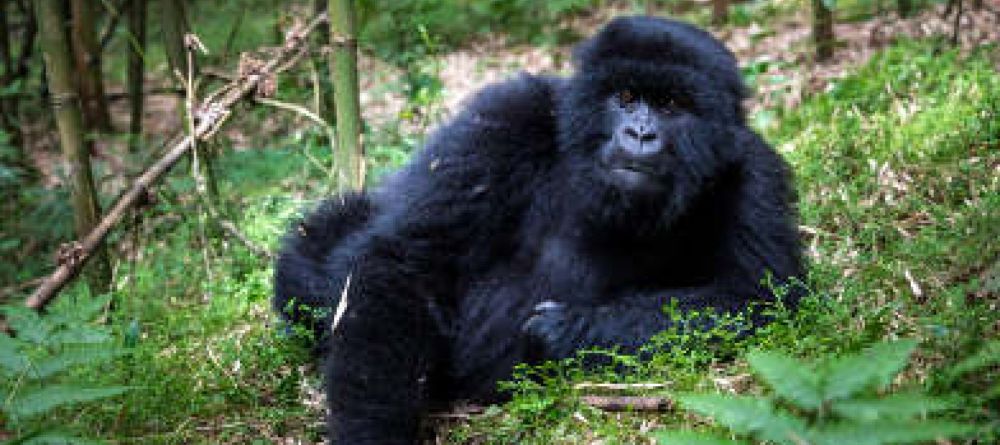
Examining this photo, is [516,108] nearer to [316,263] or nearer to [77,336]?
[316,263]

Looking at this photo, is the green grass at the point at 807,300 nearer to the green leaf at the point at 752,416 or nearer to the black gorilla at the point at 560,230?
the black gorilla at the point at 560,230

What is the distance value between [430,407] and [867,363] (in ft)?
7.36

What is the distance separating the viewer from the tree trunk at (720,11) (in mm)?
9500

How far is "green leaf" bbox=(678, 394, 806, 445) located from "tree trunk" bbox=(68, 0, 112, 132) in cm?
730

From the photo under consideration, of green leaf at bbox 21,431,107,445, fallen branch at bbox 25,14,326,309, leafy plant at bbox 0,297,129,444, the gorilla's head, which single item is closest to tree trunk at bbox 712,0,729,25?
fallen branch at bbox 25,14,326,309

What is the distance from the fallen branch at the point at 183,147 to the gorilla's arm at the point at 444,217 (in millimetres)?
840

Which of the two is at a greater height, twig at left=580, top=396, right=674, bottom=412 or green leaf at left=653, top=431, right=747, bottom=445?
green leaf at left=653, top=431, right=747, bottom=445

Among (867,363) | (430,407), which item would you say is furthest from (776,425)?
(430,407)

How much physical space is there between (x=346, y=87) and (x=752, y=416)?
9.90ft

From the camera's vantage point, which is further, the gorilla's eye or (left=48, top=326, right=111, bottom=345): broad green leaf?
the gorilla's eye

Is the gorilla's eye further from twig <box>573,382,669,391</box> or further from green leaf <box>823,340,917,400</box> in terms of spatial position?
green leaf <box>823,340,917,400</box>

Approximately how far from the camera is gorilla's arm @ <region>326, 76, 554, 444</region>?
13.0 ft

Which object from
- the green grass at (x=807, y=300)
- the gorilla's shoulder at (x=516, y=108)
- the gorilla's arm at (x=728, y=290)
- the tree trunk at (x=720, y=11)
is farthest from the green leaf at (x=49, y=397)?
the tree trunk at (x=720, y=11)

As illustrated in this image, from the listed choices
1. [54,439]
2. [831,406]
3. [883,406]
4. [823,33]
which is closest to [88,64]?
[823,33]
